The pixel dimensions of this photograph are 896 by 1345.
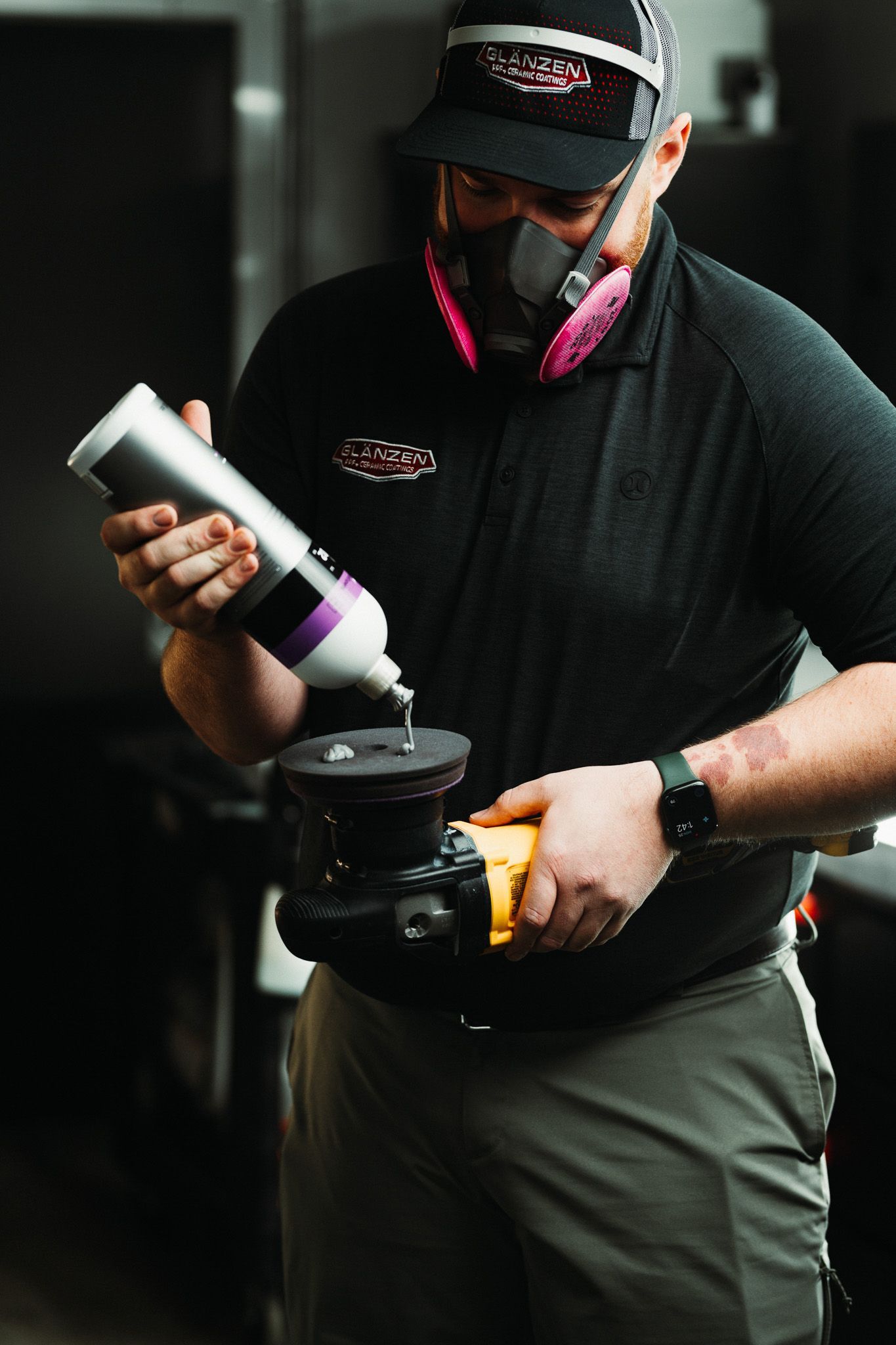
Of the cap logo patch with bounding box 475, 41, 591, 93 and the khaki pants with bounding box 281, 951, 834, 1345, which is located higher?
the cap logo patch with bounding box 475, 41, 591, 93

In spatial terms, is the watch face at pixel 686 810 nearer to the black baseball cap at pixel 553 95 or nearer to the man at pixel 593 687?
the man at pixel 593 687

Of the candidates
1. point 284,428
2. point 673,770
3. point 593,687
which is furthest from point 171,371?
point 673,770

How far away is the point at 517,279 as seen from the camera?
1.19m

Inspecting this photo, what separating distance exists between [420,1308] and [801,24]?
9.22 feet

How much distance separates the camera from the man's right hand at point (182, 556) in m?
1.04

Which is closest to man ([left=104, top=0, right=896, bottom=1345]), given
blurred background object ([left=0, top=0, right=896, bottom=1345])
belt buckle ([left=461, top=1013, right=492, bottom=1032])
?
belt buckle ([left=461, top=1013, right=492, bottom=1032])

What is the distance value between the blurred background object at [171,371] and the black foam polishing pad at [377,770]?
1279mm

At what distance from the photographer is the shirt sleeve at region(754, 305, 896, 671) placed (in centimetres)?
Answer: 112

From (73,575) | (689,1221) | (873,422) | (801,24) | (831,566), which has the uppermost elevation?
(801,24)

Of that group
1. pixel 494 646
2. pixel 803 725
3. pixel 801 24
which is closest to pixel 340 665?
pixel 494 646

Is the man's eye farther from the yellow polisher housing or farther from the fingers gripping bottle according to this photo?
the yellow polisher housing

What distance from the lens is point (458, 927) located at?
1100mm

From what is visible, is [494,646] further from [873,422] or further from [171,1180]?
[171,1180]

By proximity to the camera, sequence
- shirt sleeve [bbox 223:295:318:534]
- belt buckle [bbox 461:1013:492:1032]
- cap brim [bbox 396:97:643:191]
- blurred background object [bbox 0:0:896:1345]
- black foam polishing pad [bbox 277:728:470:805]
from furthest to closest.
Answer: blurred background object [bbox 0:0:896:1345] → shirt sleeve [bbox 223:295:318:534] → belt buckle [bbox 461:1013:492:1032] → cap brim [bbox 396:97:643:191] → black foam polishing pad [bbox 277:728:470:805]
